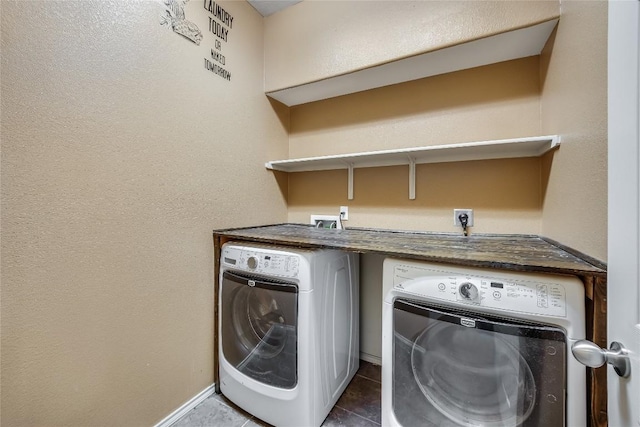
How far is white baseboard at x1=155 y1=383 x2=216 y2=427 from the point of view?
49.1 inches

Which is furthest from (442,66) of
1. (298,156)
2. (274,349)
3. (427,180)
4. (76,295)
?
(76,295)

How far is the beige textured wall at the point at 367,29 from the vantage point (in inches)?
46.9

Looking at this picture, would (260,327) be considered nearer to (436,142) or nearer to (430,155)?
(430,155)

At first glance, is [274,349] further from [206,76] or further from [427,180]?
[206,76]

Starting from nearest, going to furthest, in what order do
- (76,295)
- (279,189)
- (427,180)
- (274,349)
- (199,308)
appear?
(76,295) < (274,349) < (199,308) < (427,180) < (279,189)

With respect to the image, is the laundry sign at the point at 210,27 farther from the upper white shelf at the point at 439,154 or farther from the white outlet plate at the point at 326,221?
the white outlet plate at the point at 326,221

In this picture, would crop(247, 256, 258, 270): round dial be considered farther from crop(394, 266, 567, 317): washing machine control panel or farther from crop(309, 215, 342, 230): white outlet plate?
crop(309, 215, 342, 230): white outlet plate

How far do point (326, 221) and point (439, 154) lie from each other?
0.95 meters

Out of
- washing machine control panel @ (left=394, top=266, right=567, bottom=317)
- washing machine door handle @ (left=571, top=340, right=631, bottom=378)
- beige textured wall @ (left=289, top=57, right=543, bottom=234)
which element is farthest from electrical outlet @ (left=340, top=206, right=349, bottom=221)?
washing machine door handle @ (left=571, top=340, right=631, bottom=378)

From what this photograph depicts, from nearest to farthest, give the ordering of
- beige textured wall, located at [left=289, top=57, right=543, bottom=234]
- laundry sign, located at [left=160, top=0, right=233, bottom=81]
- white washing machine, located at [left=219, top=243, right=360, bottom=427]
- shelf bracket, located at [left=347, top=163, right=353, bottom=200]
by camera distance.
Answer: white washing machine, located at [left=219, top=243, right=360, bottom=427] < laundry sign, located at [left=160, top=0, right=233, bottom=81] < beige textured wall, located at [left=289, top=57, right=543, bottom=234] < shelf bracket, located at [left=347, top=163, right=353, bottom=200]

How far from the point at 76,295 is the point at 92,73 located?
0.89 meters

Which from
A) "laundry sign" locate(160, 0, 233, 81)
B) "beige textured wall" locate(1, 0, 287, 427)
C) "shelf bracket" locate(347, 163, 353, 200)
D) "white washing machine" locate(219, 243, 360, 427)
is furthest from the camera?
"shelf bracket" locate(347, 163, 353, 200)

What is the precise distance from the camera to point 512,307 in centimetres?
76

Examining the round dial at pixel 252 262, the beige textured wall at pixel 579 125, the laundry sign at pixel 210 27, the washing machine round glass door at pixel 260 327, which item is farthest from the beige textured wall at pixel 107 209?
the beige textured wall at pixel 579 125
